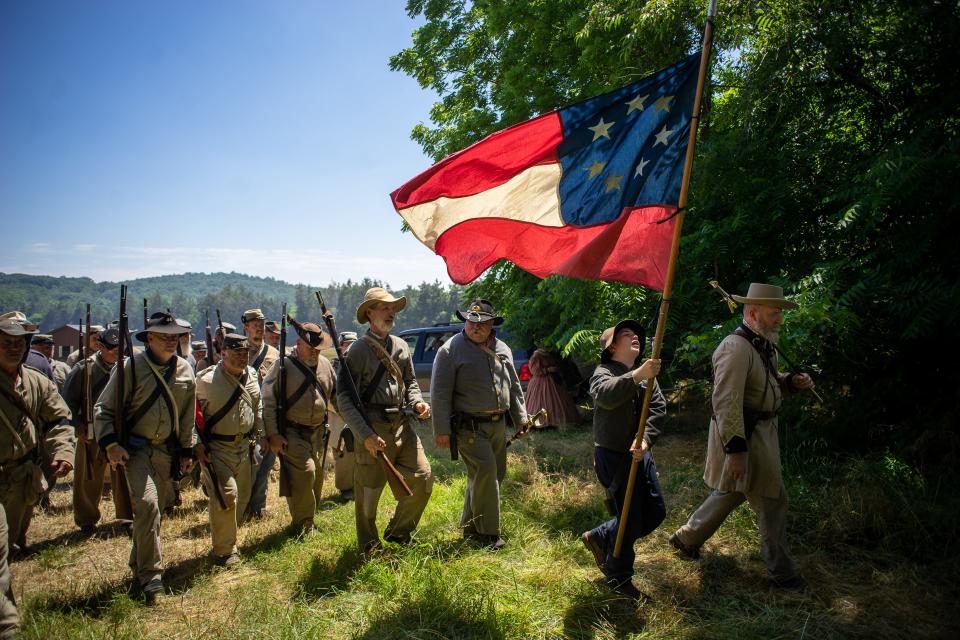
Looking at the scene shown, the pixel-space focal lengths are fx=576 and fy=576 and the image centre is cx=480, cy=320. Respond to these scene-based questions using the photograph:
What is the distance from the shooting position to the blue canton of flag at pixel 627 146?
364 cm

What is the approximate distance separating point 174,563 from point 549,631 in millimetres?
3742

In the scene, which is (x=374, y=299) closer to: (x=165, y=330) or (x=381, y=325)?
(x=381, y=325)

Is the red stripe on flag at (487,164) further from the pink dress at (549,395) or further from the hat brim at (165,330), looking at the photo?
the pink dress at (549,395)

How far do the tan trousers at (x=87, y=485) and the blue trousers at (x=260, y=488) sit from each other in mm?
1614

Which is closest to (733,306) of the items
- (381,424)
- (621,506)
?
(621,506)

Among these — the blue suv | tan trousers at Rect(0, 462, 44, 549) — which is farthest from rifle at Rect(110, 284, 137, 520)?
the blue suv

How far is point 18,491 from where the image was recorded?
14.6 ft

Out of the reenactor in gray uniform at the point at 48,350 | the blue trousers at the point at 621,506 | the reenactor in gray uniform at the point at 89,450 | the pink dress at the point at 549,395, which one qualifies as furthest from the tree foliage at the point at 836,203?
the reenactor in gray uniform at the point at 48,350

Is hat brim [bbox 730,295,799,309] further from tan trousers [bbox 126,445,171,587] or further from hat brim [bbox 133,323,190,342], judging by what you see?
tan trousers [bbox 126,445,171,587]

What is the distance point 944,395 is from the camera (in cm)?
562

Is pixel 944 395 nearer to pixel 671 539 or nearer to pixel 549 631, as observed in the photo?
pixel 671 539

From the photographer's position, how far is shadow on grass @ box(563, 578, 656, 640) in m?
3.58

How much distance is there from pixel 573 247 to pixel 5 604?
4146mm

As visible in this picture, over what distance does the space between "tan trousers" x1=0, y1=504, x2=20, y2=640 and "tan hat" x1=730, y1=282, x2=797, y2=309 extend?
5072 mm
